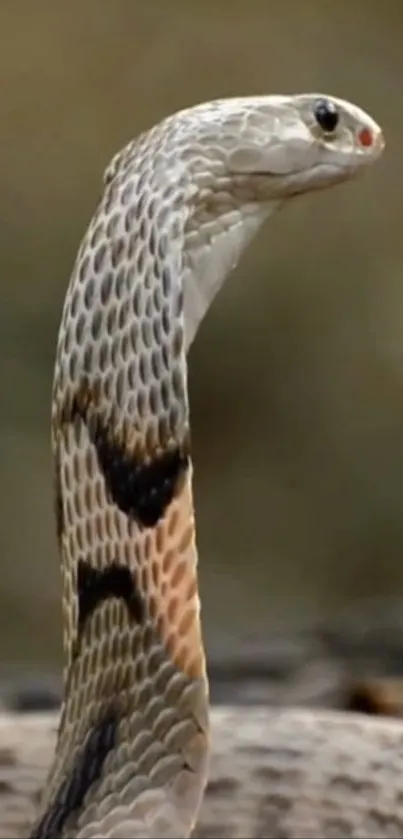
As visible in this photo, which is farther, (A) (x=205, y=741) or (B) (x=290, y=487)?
(B) (x=290, y=487)

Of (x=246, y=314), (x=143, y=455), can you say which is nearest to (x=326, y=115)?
(x=143, y=455)

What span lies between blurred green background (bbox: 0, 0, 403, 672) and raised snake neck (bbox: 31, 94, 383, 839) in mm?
961

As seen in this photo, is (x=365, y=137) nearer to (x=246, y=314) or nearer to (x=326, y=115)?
(x=326, y=115)

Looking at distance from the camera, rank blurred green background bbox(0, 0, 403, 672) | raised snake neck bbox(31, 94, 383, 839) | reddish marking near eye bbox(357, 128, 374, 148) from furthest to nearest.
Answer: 1. blurred green background bbox(0, 0, 403, 672)
2. reddish marking near eye bbox(357, 128, 374, 148)
3. raised snake neck bbox(31, 94, 383, 839)

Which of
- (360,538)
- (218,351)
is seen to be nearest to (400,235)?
(218,351)

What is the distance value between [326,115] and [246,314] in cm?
97

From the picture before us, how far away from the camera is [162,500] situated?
0.62 metres

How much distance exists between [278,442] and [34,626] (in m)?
0.42

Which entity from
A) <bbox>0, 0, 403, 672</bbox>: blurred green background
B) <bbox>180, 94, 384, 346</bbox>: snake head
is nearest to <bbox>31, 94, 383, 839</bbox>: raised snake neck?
→ <bbox>180, 94, 384, 346</bbox>: snake head

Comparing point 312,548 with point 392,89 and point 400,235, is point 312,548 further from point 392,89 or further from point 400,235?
point 392,89

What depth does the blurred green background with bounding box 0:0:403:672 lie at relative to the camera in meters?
1.60

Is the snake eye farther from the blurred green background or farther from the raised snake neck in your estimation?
the blurred green background

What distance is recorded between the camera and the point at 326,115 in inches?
27.1

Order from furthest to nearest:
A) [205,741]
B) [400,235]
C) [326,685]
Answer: [400,235] < [326,685] < [205,741]
